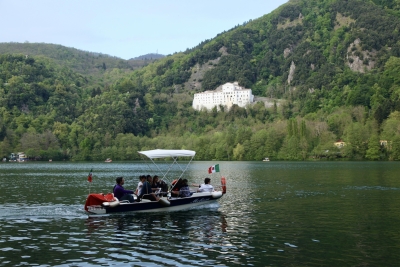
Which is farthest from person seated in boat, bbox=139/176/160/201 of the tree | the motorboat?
the tree

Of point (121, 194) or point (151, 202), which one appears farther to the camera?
point (151, 202)

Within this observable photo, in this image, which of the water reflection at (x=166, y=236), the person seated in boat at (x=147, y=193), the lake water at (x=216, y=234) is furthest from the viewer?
the person seated in boat at (x=147, y=193)

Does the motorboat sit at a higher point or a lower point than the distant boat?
lower

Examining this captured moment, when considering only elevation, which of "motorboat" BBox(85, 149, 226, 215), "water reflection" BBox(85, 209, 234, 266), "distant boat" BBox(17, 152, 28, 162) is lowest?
"water reflection" BBox(85, 209, 234, 266)

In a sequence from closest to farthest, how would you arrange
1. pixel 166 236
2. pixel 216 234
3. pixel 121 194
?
pixel 166 236 → pixel 216 234 → pixel 121 194

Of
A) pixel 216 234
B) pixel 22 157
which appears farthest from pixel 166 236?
pixel 22 157

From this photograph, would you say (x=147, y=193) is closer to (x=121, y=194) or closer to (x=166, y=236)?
(x=121, y=194)

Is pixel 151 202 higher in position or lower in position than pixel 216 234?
higher

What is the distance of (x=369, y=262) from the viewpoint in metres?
19.9

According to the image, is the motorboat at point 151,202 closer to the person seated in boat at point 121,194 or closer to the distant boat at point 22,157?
the person seated in boat at point 121,194

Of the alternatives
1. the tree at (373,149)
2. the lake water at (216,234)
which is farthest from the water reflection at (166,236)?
the tree at (373,149)

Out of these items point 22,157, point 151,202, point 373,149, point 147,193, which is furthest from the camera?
point 22,157

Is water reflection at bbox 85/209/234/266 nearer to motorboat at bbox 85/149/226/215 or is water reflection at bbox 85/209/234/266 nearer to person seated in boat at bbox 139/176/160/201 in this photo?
motorboat at bbox 85/149/226/215

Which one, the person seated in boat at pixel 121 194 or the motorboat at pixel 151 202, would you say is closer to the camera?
the motorboat at pixel 151 202
